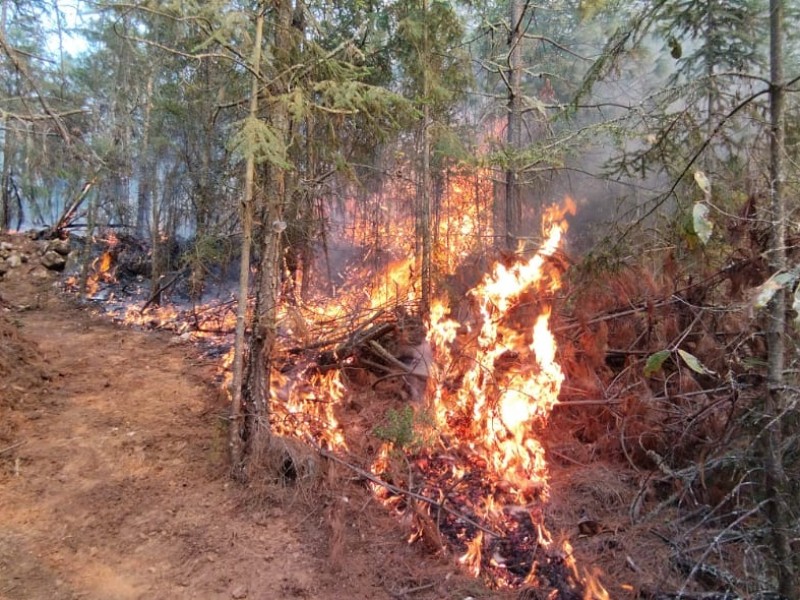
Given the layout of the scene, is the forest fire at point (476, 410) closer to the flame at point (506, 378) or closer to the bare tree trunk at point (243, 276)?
the flame at point (506, 378)

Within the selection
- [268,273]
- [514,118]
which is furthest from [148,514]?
[514,118]

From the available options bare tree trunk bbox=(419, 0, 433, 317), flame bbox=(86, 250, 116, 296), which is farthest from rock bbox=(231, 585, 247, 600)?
flame bbox=(86, 250, 116, 296)

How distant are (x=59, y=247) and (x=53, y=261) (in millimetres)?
694

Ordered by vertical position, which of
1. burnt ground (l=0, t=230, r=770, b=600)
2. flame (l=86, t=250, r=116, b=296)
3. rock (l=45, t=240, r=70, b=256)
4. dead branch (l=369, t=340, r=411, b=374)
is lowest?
burnt ground (l=0, t=230, r=770, b=600)

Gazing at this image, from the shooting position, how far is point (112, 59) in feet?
39.9

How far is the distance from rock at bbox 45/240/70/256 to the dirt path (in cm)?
870

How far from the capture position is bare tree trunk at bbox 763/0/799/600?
3.05 meters

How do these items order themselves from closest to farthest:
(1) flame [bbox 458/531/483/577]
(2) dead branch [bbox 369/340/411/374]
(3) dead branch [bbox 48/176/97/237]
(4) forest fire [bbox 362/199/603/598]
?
(1) flame [bbox 458/531/483/577] → (4) forest fire [bbox 362/199/603/598] → (2) dead branch [bbox 369/340/411/374] → (3) dead branch [bbox 48/176/97/237]

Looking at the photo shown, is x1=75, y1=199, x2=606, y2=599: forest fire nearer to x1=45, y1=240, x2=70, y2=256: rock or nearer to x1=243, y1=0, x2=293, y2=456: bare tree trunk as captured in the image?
x1=243, y1=0, x2=293, y2=456: bare tree trunk

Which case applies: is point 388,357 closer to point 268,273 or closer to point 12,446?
point 268,273

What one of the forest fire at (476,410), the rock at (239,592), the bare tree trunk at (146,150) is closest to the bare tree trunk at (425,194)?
the forest fire at (476,410)

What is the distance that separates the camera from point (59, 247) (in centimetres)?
1399

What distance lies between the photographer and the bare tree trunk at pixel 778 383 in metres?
3.05

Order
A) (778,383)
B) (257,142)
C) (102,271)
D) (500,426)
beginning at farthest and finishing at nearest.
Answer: (102,271), (500,426), (257,142), (778,383)
